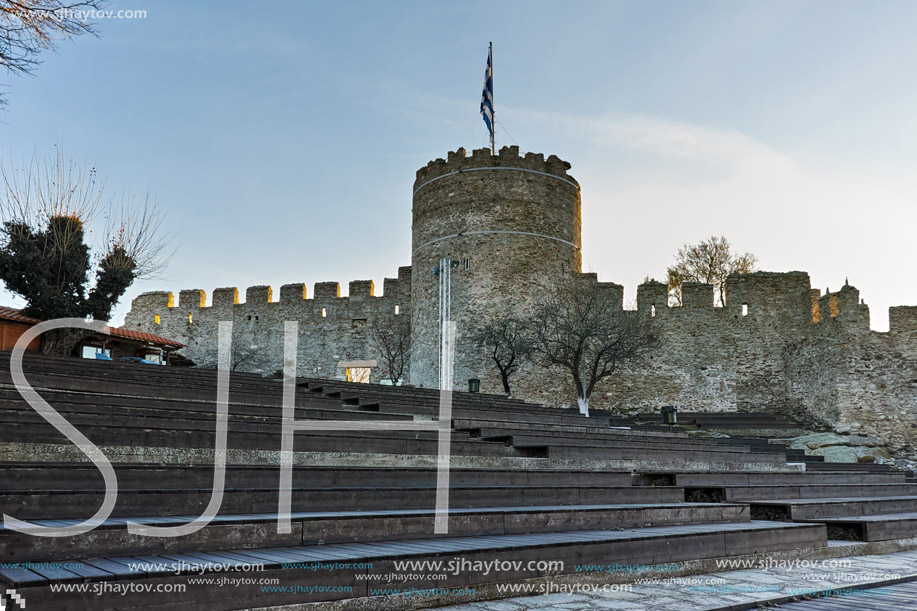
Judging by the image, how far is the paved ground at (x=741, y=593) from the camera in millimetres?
3844

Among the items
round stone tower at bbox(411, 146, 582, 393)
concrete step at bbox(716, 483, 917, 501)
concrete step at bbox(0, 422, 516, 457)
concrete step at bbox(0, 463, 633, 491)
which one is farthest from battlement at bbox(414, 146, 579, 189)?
concrete step at bbox(0, 463, 633, 491)

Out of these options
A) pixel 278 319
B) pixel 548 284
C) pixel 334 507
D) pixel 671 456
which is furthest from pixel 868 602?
pixel 278 319

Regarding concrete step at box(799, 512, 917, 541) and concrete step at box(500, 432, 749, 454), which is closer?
concrete step at box(799, 512, 917, 541)

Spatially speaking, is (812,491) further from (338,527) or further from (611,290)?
(611,290)

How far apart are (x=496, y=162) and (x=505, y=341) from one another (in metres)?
5.53

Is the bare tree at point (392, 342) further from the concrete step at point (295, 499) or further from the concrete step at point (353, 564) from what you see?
the concrete step at point (353, 564)

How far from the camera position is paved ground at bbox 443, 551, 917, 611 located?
12.6ft

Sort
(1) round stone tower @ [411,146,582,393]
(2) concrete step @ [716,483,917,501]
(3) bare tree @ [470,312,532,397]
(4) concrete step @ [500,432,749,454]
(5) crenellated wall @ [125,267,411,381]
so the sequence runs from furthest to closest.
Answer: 1. (5) crenellated wall @ [125,267,411,381]
2. (1) round stone tower @ [411,146,582,393]
3. (3) bare tree @ [470,312,532,397]
4. (4) concrete step @ [500,432,749,454]
5. (2) concrete step @ [716,483,917,501]

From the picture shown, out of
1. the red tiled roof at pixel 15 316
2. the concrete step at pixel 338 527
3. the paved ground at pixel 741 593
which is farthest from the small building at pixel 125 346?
the paved ground at pixel 741 593

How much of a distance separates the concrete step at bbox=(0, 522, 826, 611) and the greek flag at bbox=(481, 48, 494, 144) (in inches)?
762

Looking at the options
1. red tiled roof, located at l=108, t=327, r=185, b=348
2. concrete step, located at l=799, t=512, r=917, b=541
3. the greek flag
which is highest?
the greek flag

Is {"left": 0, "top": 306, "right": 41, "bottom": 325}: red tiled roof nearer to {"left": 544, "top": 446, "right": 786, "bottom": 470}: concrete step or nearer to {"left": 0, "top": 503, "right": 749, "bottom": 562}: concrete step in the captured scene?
{"left": 544, "top": 446, "right": 786, "bottom": 470}: concrete step

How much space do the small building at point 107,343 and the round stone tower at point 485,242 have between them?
26.7 ft

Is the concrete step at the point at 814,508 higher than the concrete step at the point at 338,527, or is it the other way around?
Answer: the concrete step at the point at 338,527
